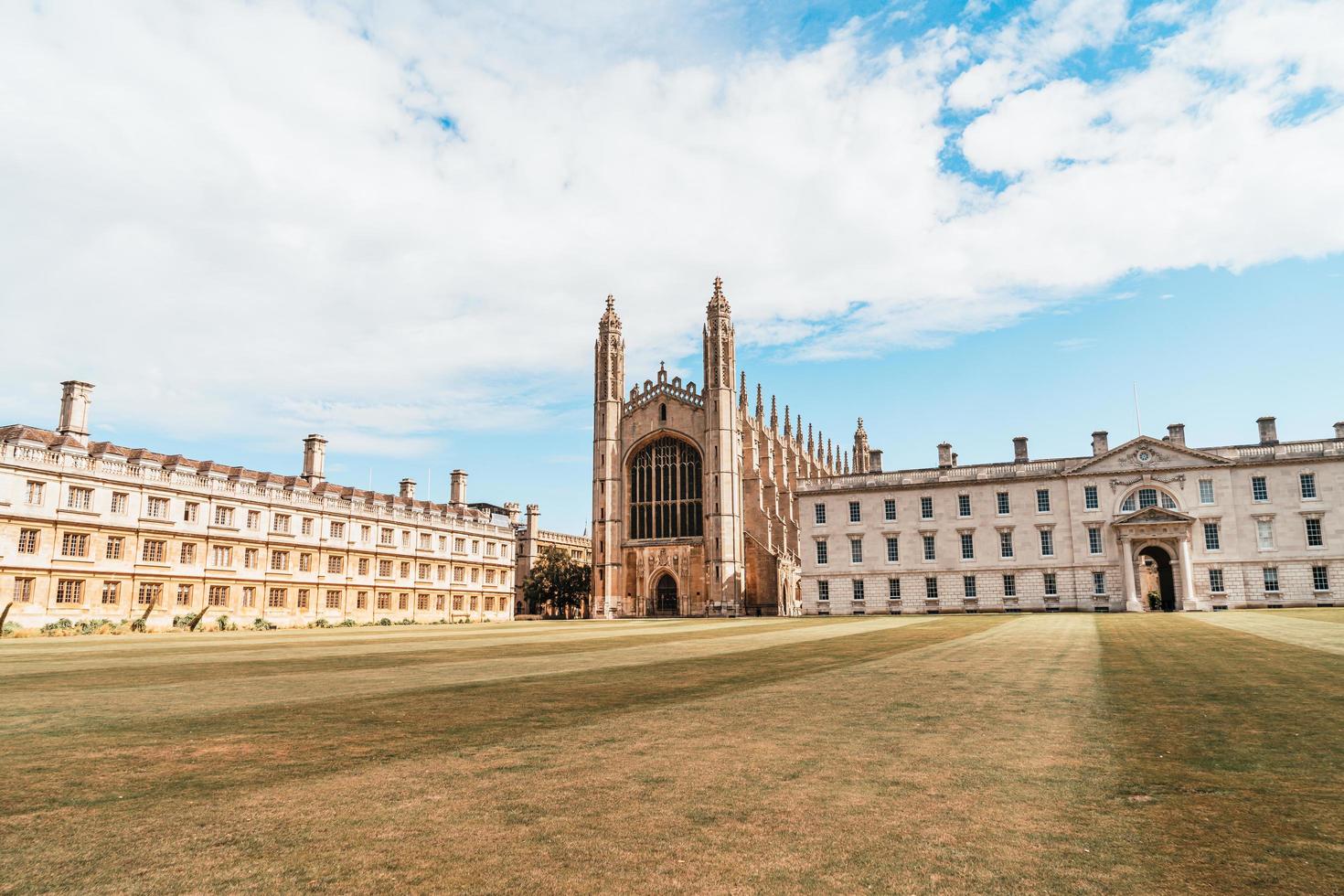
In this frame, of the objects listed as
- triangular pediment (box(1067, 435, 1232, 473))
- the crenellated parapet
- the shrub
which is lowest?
the shrub

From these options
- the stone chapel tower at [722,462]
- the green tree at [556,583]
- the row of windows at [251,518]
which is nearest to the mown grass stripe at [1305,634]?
the stone chapel tower at [722,462]

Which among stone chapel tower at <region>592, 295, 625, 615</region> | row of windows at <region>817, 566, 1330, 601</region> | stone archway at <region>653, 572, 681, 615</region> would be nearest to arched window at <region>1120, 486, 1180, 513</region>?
row of windows at <region>817, 566, 1330, 601</region>

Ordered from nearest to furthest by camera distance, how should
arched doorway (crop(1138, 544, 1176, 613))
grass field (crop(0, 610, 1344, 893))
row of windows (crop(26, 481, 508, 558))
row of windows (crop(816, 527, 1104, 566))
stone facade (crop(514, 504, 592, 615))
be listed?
1. grass field (crop(0, 610, 1344, 893))
2. row of windows (crop(26, 481, 508, 558))
3. arched doorway (crop(1138, 544, 1176, 613))
4. row of windows (crop(816, 527, 1104, 566))
5. stone facade (crop(514, 504, 592, 615))

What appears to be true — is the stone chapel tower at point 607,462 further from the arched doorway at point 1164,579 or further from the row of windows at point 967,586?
the arched doorway at point 1164,579

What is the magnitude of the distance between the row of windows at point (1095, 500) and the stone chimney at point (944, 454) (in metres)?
2.99

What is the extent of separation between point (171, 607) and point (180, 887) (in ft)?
151

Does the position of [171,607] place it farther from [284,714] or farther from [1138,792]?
[1138,792]

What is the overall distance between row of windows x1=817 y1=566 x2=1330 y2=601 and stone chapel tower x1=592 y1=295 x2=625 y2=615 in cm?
1920

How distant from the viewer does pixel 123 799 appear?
19.7 feet

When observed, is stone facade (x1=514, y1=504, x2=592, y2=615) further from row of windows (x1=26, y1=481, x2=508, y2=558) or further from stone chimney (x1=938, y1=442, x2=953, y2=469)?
stone chimney (x1=938, y1=442, x2=953, y2=469)

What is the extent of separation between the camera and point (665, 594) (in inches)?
2840

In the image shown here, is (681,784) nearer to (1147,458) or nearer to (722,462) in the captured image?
(1147,458)

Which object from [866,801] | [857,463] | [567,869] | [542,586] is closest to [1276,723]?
[866,801]

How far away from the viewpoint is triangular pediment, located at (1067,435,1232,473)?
5272cm
